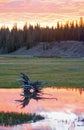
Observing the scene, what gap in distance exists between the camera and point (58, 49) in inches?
6855

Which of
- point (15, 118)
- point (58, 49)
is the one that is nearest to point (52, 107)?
point (15, 118)

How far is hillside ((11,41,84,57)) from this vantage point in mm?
167125

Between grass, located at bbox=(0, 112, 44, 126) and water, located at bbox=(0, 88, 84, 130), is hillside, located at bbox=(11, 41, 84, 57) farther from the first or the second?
grass, located at bbox=(0, 112, 44, 126)

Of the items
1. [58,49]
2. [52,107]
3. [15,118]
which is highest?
[15,118]

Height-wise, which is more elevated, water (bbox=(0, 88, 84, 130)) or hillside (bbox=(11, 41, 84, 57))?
water (bbox=(0, 88, 84, 130))

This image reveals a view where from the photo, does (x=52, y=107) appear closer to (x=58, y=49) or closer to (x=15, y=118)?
(x=15, y=118)

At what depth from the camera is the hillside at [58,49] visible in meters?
167

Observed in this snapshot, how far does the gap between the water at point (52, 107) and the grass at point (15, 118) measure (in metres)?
0.42

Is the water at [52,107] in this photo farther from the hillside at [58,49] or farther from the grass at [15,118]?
the hillside at [58,49]

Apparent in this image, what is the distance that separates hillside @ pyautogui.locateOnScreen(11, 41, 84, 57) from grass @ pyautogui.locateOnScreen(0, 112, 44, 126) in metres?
139

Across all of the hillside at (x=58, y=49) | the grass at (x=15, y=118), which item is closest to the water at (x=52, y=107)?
the grass at (x=15, y=118)

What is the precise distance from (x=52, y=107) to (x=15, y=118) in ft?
16.1

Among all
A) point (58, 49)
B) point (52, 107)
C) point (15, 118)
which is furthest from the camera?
point (58, 49)

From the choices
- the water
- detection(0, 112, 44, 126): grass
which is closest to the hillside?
the water
